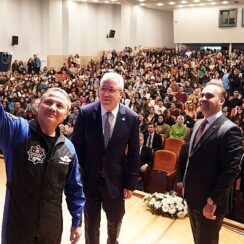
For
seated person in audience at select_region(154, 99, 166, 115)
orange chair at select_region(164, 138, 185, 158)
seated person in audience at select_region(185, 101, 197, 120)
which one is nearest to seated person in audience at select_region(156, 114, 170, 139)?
orange chair at select_region(164, 138, 185, 158)

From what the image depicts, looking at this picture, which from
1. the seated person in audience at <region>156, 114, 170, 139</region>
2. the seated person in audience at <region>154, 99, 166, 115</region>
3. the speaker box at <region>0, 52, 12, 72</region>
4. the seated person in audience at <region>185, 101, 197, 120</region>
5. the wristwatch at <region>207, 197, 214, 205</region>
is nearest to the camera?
the speaker box at <region>0, 52, 12, 72</region>

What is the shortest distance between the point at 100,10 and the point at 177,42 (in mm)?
5596

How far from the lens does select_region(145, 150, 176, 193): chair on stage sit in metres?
5.23

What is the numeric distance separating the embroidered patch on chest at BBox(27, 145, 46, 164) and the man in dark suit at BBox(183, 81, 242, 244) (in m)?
1.02

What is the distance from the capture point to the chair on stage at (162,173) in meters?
5.23

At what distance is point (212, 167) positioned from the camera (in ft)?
7.40

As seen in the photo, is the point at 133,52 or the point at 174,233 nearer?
the point at 174,233

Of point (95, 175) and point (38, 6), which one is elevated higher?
point (38, 6)

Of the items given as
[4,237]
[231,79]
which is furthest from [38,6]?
[4,237]

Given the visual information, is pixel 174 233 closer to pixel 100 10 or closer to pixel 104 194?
pixel 104 194

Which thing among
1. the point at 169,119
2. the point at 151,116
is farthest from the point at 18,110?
the point at 169,119

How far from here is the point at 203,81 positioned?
503 inches

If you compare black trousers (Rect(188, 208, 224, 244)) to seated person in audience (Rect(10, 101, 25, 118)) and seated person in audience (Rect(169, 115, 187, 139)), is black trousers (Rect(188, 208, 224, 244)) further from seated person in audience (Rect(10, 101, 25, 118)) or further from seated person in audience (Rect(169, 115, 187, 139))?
seated person in audience (Rect(10, 101, 25, 118))

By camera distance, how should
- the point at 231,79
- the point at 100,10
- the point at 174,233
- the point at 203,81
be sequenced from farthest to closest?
1. the point at 100,10
2. the point at 203,81
3. the point at 231,79
4. the point at 174,233
